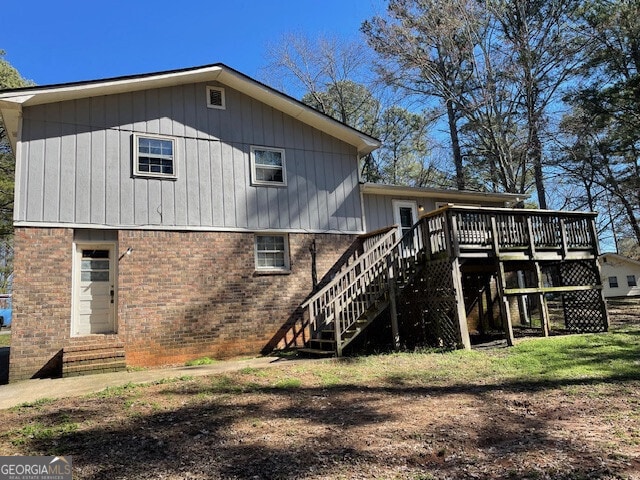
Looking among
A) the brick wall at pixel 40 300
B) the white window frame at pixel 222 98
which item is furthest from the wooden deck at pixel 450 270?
the white window frame at pixel 222 98

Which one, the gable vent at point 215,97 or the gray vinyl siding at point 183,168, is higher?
the gable vent at point 215,97

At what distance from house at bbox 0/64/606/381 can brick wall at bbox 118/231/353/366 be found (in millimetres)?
28

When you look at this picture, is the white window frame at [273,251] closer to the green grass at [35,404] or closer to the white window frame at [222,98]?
the white window frame at [222,98]

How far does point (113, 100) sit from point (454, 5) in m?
14.3

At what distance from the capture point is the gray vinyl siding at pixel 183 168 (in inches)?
354

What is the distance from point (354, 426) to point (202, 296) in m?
5.90

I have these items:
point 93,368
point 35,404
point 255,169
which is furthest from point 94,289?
point 255,169

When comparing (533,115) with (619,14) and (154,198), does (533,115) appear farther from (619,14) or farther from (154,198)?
(154,198)

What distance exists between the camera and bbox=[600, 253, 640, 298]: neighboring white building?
29516mm

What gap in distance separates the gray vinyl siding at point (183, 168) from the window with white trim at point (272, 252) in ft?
1.17

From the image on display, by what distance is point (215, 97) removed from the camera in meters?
11.1

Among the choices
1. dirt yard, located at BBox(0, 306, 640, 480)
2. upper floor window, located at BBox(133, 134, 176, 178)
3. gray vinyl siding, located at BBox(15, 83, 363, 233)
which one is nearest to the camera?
dirt yard, located at BBox(0, 306, 640, 480)

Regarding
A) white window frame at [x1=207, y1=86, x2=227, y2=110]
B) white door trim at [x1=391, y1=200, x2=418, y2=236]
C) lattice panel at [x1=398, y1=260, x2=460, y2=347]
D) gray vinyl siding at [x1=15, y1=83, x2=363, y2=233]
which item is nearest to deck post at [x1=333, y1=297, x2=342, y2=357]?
lattice panel at [x1=398, y1=260, x2=460, y2=347]

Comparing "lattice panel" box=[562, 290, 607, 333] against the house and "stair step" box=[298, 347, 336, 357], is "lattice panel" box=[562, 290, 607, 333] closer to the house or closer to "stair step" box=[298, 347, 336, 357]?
the house
